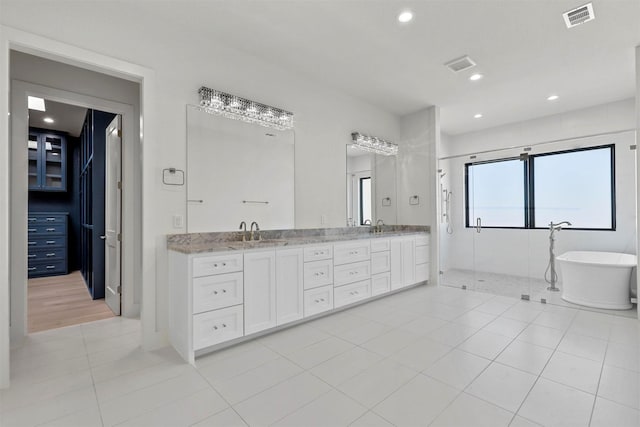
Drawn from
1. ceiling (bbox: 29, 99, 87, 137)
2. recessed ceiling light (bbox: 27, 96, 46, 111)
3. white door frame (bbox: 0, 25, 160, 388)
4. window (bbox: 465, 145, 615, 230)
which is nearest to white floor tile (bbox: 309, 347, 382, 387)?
white door frame (bbox: 0, 25, 160, 388)

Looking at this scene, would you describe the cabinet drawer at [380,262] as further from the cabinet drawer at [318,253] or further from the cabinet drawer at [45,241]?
the cabinet drawer at [45,241]

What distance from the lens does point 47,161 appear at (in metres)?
5.77

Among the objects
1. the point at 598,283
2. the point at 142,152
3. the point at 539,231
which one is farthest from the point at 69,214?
the point at 598,283

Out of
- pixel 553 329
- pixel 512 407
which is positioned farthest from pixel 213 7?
pixel 553 329

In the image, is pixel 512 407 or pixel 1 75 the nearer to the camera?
pixel 512 407

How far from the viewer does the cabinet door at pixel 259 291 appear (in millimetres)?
2467

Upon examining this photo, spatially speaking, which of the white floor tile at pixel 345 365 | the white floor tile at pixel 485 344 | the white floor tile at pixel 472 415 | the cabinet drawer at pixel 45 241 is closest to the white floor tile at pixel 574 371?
the white floor tile at pixel 485 344

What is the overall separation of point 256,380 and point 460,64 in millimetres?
3687

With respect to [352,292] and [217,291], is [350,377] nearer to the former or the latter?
[217,291]

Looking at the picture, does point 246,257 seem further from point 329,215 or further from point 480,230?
point 480,230

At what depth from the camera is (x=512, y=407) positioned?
165 cm

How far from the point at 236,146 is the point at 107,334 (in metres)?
2.19

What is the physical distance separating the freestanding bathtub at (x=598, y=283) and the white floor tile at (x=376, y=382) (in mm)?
3055

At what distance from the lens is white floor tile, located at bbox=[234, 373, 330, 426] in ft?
5.22
